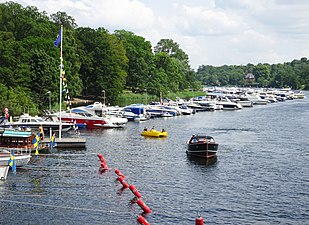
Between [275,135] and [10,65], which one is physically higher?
[10,65]

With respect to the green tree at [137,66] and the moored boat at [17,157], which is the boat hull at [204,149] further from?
the green tree at [137,66]

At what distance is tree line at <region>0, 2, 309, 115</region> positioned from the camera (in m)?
106

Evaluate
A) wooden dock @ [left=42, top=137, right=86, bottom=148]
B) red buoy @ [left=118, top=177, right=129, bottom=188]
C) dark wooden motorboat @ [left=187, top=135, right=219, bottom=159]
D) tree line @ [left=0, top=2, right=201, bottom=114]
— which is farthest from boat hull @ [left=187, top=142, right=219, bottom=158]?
tree line @ [left=0, top=2, right=201, bottom=114]

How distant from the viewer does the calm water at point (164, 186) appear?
1592 inches

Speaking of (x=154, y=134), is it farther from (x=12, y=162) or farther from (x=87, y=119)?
(x=12, y=162)

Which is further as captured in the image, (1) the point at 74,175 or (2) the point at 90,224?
(1) the point at 74,175

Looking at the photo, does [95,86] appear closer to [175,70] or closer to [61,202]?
[175,70]

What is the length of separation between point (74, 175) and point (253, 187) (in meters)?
17.6

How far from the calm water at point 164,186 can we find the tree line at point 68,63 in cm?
1410

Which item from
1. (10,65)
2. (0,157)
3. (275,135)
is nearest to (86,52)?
(10,65)

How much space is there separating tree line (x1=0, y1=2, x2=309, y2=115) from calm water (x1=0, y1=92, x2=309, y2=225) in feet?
46.3

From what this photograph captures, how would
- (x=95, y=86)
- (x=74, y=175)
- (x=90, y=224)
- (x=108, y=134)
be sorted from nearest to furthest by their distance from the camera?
(x=90, y=224), (x=74, y=175), (x=108, y=134), (x=95, y=86)

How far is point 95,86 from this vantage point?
143875 millimetres

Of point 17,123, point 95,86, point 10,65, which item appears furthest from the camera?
point 95,86
